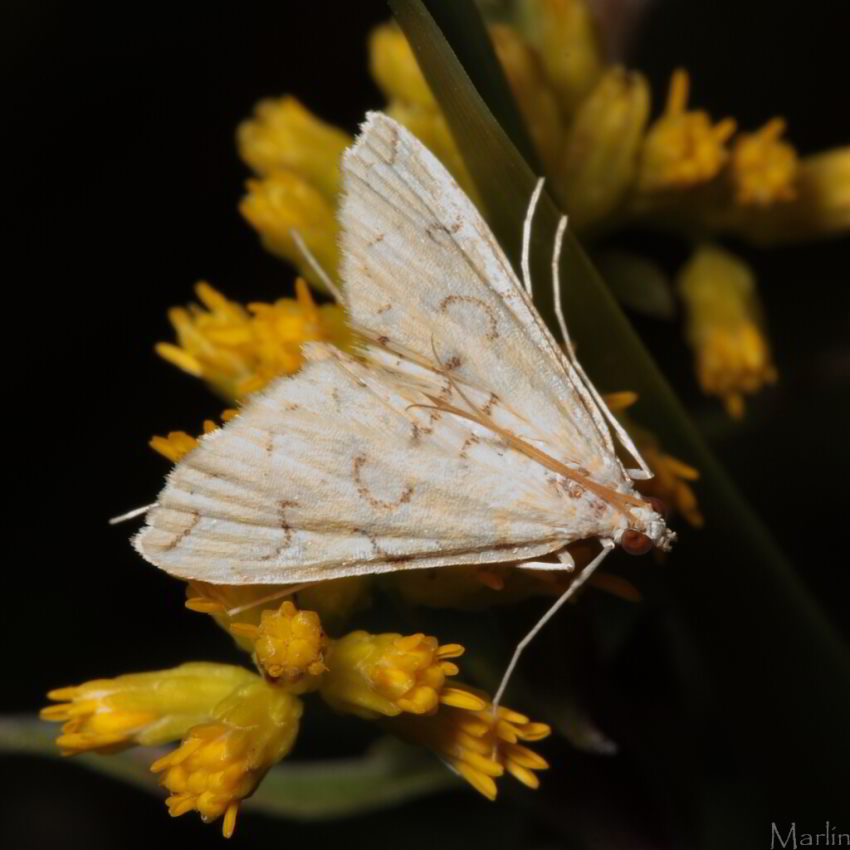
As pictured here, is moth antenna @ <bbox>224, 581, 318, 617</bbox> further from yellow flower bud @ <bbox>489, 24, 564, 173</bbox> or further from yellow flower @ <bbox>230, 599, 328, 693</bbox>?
yellow flower bud @ <bbox>489, 24, 564, 173</bbox>

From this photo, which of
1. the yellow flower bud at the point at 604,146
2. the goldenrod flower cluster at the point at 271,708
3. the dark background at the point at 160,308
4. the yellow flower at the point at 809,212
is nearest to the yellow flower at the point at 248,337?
the goldenrod flower cluster at the point at 271,708

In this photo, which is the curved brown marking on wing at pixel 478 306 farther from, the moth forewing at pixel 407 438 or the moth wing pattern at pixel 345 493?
the moth wing pattern at pixel 345 493

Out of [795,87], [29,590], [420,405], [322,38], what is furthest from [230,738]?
[795,87]

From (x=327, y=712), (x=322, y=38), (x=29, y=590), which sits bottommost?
(x=327, y=712)

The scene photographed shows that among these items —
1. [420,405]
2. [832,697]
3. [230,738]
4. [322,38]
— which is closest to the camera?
[230,738]

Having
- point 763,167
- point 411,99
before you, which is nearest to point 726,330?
point 763,167

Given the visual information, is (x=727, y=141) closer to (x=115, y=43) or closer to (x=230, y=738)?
(x=115, y=43)

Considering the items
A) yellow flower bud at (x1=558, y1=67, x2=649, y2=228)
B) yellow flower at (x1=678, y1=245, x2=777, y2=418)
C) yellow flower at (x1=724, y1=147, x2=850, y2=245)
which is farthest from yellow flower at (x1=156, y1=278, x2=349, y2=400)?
yellow flower at (x1=724, y1=147, x2=850, y2=245)
